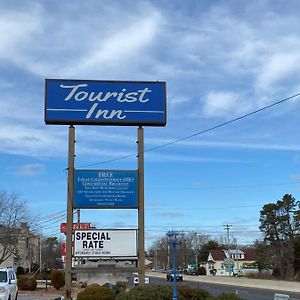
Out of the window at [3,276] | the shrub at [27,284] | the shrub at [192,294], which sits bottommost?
the shrub at [27,284]

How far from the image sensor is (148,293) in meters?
15.4

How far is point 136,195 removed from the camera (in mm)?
17328

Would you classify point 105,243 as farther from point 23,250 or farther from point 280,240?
point 23,250

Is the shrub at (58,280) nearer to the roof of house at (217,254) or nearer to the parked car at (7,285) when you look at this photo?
the parked car at (7,285)

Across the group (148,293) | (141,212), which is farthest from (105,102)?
(148,293)

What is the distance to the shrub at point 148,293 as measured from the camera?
15.1 meters

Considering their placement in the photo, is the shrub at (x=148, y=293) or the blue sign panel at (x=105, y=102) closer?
the shrub at (x=148, y=293)

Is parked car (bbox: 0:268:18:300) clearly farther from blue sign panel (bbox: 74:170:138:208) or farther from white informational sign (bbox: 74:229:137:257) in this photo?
blue sign panel (bbox: 74:170:138:208)

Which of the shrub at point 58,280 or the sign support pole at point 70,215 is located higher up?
the sign support pole at point 70,215

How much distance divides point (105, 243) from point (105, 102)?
4.32 m

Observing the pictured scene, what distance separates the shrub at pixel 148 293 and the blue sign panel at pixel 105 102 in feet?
16.5

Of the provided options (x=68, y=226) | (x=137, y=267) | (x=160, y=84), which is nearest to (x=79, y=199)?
(x=68, y=226)

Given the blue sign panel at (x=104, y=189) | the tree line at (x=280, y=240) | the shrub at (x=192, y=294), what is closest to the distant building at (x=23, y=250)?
the tree line at (x=280, y=240)

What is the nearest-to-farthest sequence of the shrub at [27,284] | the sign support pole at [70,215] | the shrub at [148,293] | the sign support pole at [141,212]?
the shrub at [148,293] < the sign support pole at [70,215] < the sign support pole at [141,212] < the shrub at [27,284]
